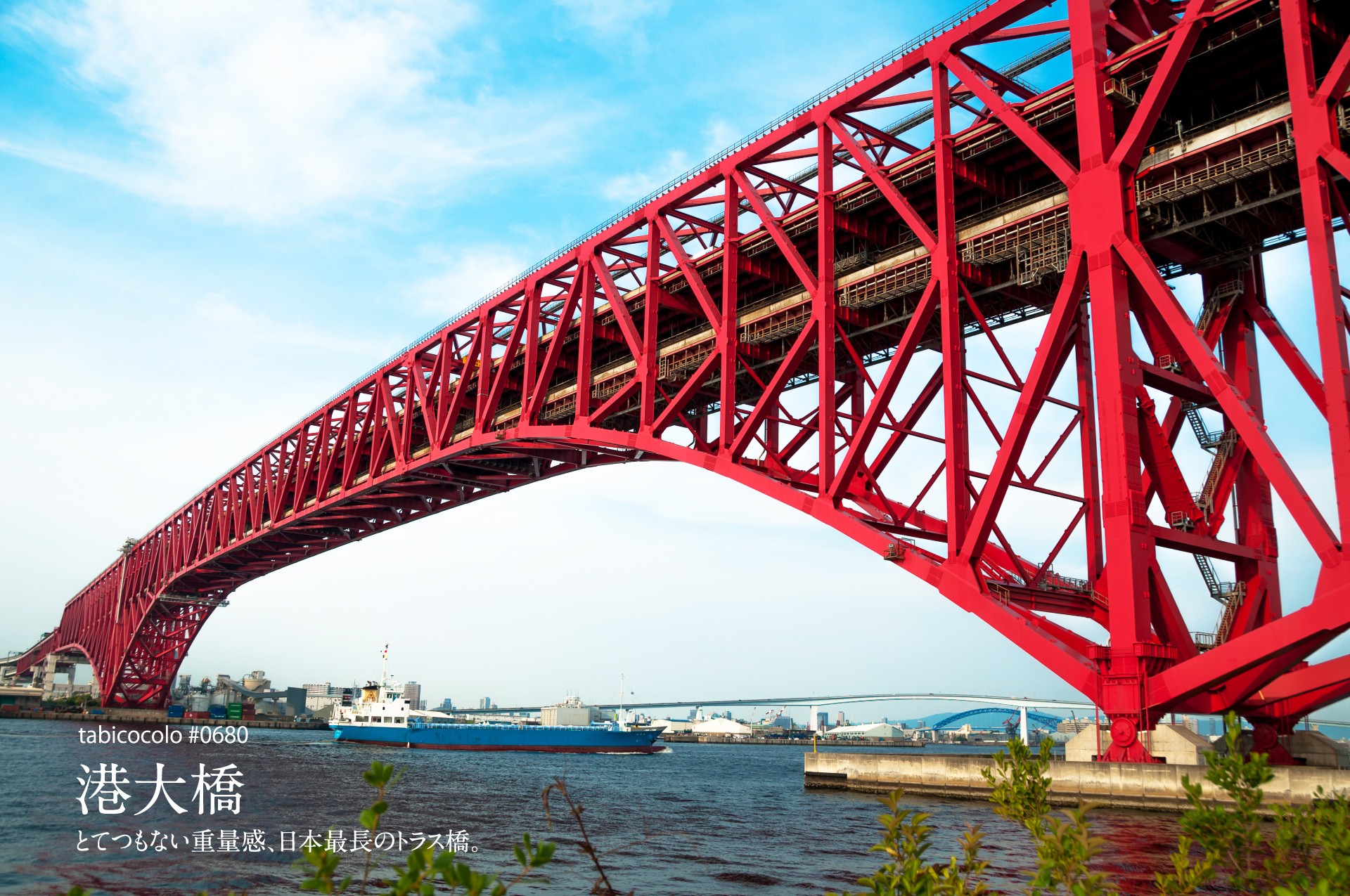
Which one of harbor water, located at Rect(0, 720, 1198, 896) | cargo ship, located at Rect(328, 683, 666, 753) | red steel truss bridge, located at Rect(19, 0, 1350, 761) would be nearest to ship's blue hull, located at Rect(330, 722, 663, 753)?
cargo ship, located at Rect(328, 683, 666, 753)

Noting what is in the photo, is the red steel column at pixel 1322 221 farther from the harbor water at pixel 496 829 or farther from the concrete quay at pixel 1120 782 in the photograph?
the harbor water at pixel 496 829

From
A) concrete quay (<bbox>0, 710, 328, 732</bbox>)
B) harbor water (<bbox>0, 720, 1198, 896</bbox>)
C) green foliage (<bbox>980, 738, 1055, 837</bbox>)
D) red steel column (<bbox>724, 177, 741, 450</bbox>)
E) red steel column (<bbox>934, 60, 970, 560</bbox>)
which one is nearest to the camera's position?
green foliage (<bbox>980, 738, 1055, 837</bbox>)

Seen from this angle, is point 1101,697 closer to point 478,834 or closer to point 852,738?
point 478,834

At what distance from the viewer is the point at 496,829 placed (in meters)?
24.5

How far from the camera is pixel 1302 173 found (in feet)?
55.9

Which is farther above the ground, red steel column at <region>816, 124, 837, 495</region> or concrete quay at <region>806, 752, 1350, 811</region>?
red steel column at <region>816, 124, 837, 495</region>

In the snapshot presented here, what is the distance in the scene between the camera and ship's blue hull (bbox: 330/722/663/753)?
80.8 metres

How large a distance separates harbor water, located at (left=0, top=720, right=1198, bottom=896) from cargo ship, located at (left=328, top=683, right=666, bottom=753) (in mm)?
32295

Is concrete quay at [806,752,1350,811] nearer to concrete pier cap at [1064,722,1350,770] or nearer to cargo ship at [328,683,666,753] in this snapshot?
concrete pier cap at [1064,722,1350,770]

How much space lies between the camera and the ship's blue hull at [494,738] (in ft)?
265

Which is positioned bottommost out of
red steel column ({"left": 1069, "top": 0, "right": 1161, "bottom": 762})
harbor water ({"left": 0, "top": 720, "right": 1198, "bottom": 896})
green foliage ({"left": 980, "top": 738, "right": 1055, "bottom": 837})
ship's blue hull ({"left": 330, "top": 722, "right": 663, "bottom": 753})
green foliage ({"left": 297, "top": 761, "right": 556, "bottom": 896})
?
ship's blue hull ({"left": 330, "top": 722, "right": 663, "bottom": 753})

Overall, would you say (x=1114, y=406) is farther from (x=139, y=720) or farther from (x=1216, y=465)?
(x=139, y=720)

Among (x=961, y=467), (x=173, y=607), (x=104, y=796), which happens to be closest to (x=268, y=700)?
(x=173, y=607)

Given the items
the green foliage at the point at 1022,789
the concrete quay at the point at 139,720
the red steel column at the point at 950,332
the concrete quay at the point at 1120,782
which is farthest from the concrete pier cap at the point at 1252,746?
the concrete quay at the point at 139,720
